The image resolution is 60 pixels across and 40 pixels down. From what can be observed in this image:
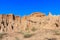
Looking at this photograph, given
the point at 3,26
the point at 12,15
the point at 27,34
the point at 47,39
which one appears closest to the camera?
the point at 47,39

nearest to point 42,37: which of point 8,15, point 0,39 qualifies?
point 0,39

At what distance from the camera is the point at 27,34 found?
15805 millimetres

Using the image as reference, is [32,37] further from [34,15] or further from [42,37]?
[34,15]

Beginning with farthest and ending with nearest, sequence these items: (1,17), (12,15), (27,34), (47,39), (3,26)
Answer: (12,15) < (1,17) < (3,26) < (27,34) < (47,39)

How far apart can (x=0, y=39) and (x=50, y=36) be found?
4.16 meters

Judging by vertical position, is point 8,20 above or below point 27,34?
above

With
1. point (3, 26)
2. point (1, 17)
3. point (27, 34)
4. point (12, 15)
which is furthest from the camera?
point (12, 15)

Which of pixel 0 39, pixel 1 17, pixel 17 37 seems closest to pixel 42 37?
pixel 17 37

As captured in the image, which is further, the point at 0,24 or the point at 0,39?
the point at 0,24

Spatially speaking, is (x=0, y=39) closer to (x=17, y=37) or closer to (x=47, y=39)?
(x=17, y=37)

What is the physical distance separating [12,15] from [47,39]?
130 feet

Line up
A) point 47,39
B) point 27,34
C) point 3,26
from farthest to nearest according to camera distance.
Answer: point 3,26, point 27,34, point 47,39

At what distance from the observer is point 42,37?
15.2 meters

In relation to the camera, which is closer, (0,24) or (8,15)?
(0,24)
